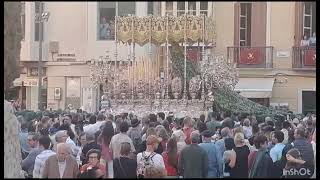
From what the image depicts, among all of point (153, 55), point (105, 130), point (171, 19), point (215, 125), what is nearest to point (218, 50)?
point (153, 55)

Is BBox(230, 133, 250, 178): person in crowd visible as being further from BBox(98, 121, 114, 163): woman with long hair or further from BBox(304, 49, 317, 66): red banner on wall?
BBox(304, 49, 317, 66): red banner on wall

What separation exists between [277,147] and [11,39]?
5747mm

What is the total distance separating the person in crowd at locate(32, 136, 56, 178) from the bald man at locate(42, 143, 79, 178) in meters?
0.19

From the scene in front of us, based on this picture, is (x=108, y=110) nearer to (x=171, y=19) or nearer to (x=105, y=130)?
(x=171, y=19)

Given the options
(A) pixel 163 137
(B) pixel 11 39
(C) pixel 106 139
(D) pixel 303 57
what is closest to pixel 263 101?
(D) pixel 303 57

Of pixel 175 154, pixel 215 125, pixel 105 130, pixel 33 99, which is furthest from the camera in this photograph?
pixel 33 99

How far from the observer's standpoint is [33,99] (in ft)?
114

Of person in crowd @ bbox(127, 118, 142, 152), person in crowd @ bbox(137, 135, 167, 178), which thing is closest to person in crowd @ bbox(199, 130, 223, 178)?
person in crowd @ bbox(137, 135, 167, 178)

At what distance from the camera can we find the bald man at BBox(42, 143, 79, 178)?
881cm

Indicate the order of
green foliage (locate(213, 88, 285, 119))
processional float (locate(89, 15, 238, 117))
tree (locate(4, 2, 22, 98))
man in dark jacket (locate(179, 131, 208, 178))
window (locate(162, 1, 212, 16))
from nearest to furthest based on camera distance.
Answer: tree (locate(4, 2, 22, 98)) → man in dark jacket (locate(179, 131, 208, 178)) → processional float (locate(89, 15, 238, 117)) → green foliage (locate(213, 88, 285, 119)) → window (locate(162, 1, 212, 16))

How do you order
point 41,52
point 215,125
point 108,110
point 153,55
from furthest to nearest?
point 41,52, point 153,55, point 108,110, point 215,125

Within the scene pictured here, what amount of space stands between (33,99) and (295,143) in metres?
25.0

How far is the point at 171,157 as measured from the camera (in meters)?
10.6

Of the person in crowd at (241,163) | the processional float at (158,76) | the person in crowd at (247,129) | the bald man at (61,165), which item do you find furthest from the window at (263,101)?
the bald man at (61,165)
